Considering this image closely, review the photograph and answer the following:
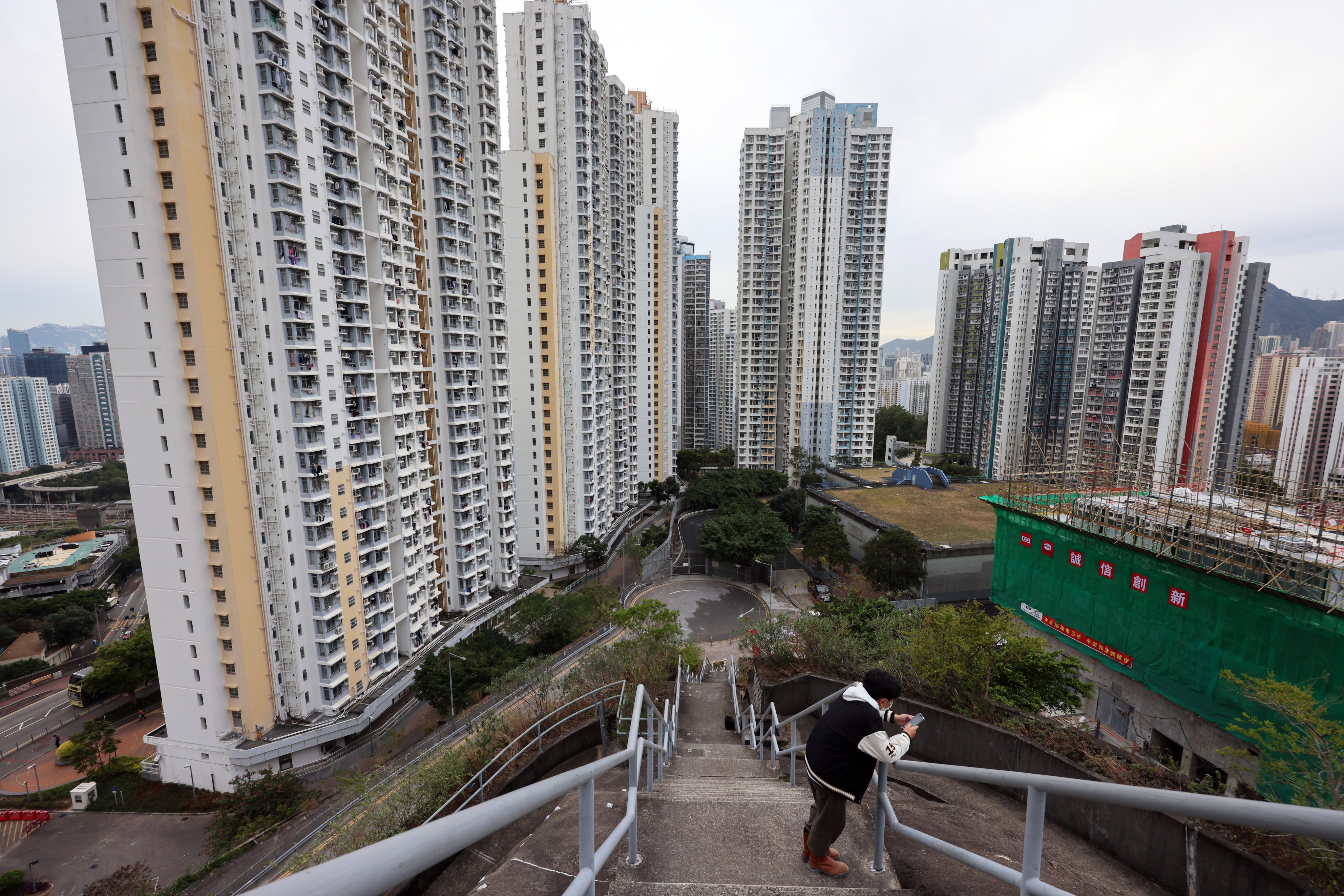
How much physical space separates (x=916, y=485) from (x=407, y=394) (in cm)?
4142

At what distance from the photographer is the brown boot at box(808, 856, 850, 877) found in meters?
4.45

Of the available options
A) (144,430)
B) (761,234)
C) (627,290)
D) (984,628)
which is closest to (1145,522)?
(984,628)

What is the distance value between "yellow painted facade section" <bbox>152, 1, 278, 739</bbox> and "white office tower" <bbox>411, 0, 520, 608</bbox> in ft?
36.8

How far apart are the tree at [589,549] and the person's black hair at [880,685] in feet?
123

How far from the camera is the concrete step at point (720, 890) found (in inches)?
154

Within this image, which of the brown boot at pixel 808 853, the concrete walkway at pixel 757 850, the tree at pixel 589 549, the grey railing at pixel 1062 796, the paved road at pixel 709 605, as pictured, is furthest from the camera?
the tree at pixel 589 549

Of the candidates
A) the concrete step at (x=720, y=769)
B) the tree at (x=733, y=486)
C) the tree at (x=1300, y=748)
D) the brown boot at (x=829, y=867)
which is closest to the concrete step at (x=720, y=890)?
the brown boot at (x=829, y=867)

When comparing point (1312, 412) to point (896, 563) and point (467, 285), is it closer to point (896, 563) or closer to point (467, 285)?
point (896, 563)

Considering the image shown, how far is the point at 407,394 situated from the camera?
28047 mm

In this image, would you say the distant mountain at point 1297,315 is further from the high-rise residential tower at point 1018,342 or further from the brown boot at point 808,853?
the brown boot at point 808,853

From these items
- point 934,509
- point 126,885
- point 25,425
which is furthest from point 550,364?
point 25,425

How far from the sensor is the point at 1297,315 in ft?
391

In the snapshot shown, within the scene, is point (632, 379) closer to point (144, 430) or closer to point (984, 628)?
point (144, 430)

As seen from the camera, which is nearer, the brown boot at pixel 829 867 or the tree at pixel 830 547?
the brown boot at pixel 829 867
